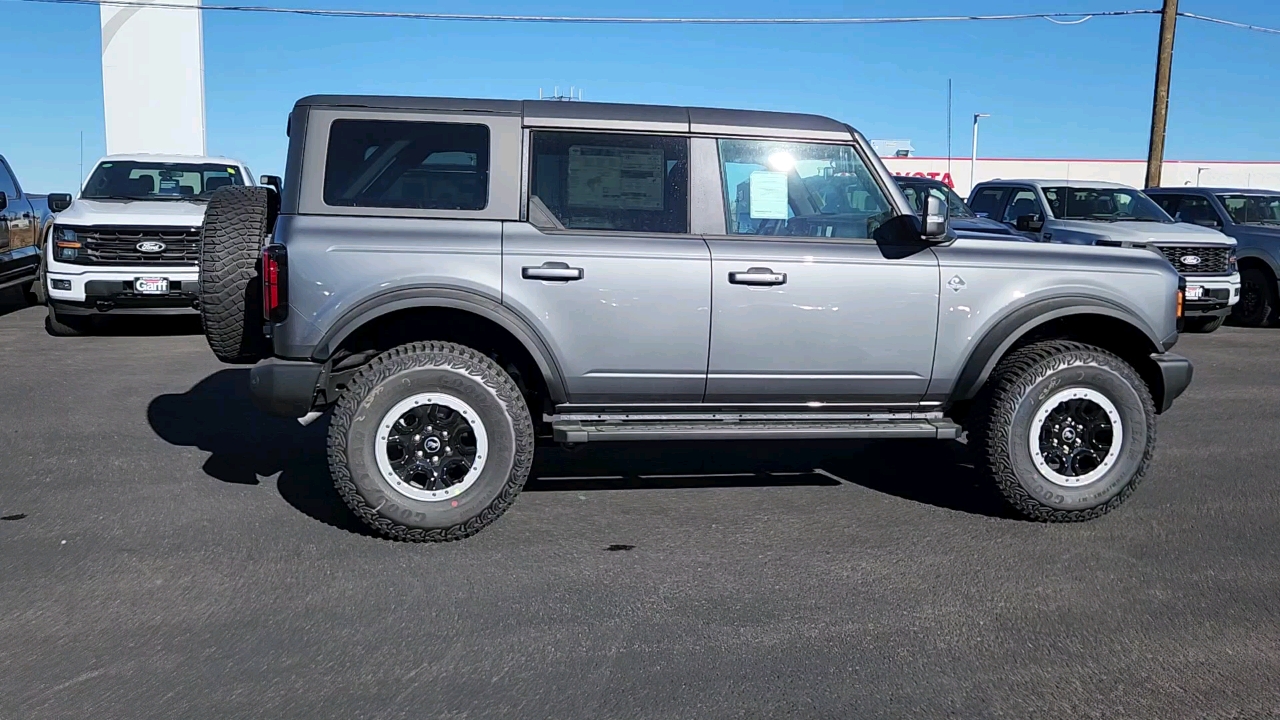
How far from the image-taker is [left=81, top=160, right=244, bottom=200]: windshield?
1209 cm

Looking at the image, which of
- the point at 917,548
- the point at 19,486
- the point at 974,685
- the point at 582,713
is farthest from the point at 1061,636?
the point at 19,486

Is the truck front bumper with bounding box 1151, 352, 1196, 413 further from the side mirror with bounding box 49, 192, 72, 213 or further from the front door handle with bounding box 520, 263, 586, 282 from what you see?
the side mirror with bounding box 49, 192, 72, 213

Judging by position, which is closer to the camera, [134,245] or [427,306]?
[427,306]

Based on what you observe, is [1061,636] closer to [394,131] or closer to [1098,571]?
[1098,571]

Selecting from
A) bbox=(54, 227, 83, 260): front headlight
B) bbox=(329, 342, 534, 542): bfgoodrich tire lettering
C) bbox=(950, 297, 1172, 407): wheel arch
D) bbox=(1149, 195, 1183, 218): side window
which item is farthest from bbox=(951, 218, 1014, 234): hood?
bbox=(54, 227, 83, 260): front headlight

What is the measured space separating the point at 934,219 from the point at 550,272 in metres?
1.82

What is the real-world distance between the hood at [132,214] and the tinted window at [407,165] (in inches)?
254

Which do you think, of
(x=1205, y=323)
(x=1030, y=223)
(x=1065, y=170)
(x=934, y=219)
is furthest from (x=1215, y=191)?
(x=1065, y=170)

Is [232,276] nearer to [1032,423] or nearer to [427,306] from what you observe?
[427,306]

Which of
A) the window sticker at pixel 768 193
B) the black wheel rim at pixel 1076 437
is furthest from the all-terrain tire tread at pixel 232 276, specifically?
the black wheel rim at pixel 1076 437

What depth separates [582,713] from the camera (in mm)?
3330

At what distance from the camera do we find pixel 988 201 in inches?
556

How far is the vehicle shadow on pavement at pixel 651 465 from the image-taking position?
582cm

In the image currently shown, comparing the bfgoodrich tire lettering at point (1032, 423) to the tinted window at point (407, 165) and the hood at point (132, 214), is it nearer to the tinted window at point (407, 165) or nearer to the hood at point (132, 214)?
the tinted window at point (407, 165)
